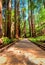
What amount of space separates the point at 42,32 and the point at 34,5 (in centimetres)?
2112

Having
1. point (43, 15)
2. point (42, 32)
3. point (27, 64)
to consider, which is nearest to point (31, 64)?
point (27, 64)

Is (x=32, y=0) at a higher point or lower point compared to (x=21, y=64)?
higher

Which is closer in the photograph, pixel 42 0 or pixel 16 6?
pixel 42 0

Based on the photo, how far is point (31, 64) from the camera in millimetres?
5207

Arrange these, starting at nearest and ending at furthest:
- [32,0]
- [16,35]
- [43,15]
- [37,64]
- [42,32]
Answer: [37,64], [32,0], [43,15], [16,35], [42,32]

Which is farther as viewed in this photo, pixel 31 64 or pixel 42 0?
pixel 42 0

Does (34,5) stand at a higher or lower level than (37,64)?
higher

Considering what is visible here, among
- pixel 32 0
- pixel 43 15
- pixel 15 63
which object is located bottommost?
pixel 15 63

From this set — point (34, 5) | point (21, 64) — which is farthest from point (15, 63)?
point (34, 5)

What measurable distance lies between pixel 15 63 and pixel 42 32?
125 feet

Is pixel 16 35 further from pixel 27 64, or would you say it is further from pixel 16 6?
pixel 27 64

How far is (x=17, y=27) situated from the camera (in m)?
35.1

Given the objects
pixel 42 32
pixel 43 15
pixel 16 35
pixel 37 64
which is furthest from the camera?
pixel 42 32

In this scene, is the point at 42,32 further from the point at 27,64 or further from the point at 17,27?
the point at 27,64
